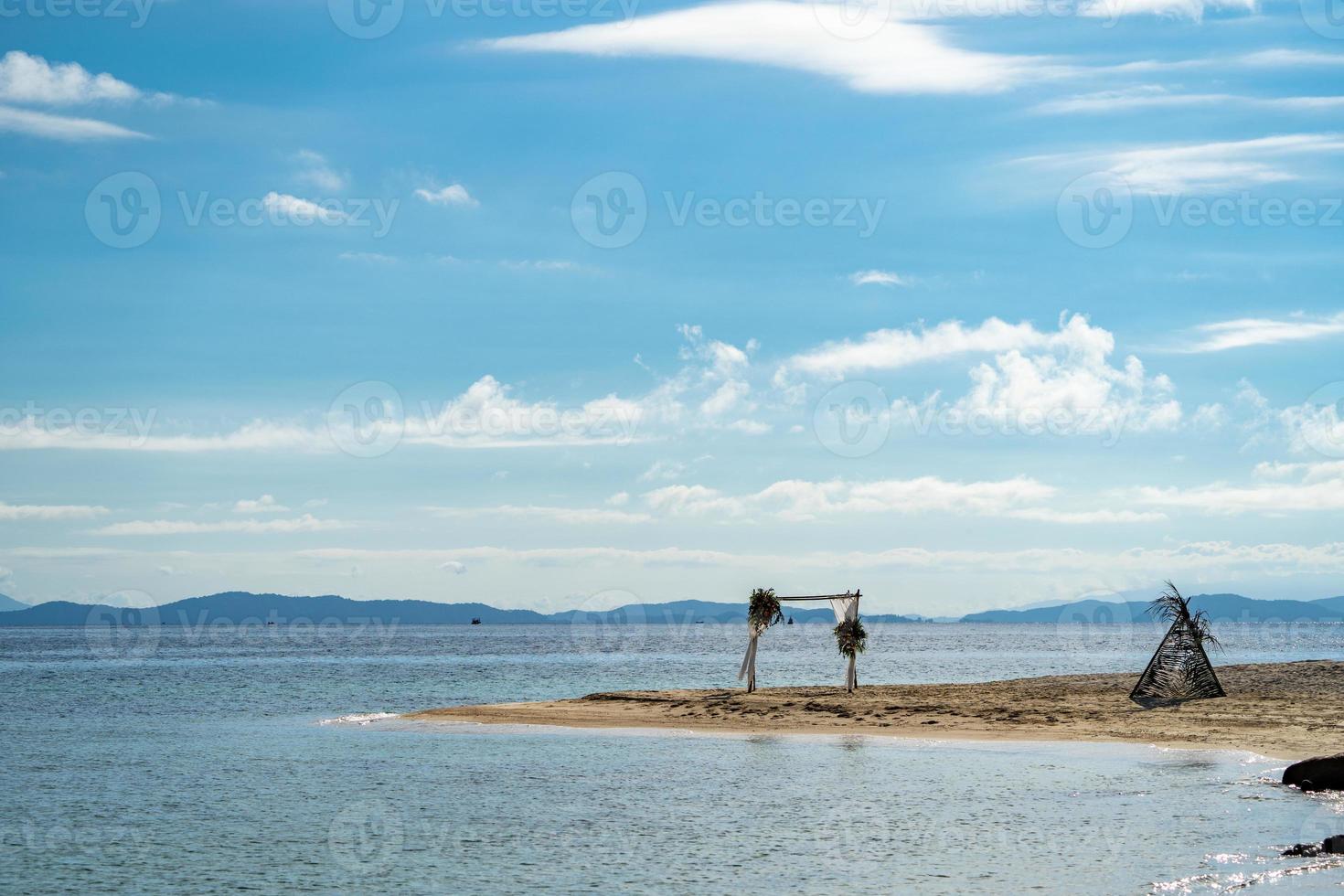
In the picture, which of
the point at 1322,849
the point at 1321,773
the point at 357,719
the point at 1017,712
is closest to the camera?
the point at 1322,849

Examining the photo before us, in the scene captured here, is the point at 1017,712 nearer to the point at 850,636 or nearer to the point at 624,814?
the point at 850,636

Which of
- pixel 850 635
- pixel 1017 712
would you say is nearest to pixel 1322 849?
pixel 1017 712

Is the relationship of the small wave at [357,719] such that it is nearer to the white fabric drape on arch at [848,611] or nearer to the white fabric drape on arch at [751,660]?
the white fabric drape on arch at [751,660]

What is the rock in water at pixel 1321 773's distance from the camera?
27.2 m

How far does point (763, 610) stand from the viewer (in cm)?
5162

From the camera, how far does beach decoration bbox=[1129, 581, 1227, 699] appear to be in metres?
45.1

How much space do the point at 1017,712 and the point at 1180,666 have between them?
669cm

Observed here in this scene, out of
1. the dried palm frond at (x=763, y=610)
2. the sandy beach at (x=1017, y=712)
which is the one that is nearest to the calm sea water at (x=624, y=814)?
the sandy beach at (x=1017, y=712)

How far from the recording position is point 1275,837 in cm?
2266

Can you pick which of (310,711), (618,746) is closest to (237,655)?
(310,711)

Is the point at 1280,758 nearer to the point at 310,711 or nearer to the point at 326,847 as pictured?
the point at 326,847

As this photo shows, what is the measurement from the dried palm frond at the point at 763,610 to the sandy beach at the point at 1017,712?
118 inches

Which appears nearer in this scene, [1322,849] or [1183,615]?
[1322,849]

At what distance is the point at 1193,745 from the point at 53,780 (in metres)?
32.4
